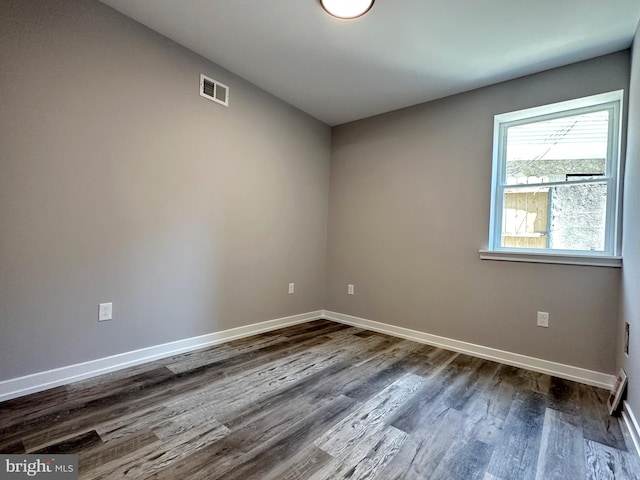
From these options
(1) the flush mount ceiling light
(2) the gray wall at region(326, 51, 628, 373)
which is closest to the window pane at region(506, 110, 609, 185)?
(2) the gray wall at region(326, 51, 628, 373)

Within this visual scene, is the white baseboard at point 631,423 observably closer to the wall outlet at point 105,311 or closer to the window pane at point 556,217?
the window pane at point 556,217

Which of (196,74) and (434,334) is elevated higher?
(196,74)

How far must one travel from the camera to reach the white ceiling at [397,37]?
189 centimetres

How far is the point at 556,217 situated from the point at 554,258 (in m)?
0.38

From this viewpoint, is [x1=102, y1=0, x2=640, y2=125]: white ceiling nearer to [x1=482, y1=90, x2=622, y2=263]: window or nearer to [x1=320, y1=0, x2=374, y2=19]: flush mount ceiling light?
[x1=320, y1=0, x2=374, y2=19]: flush mount ceiling light

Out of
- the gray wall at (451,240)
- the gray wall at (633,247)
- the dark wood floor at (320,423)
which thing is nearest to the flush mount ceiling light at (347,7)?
the gray wall at (451,240)

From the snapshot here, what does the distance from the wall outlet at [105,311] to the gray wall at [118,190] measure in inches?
1.5

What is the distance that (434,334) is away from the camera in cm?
298

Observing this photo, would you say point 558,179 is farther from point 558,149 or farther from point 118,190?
point 118,190

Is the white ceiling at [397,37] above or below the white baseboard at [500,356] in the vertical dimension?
above

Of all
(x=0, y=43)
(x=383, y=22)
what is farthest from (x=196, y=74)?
(x=383, y=22)

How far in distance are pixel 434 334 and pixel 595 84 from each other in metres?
2.45

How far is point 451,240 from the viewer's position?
2.91m

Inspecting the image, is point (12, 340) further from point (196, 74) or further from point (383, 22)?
point (383, 22)
